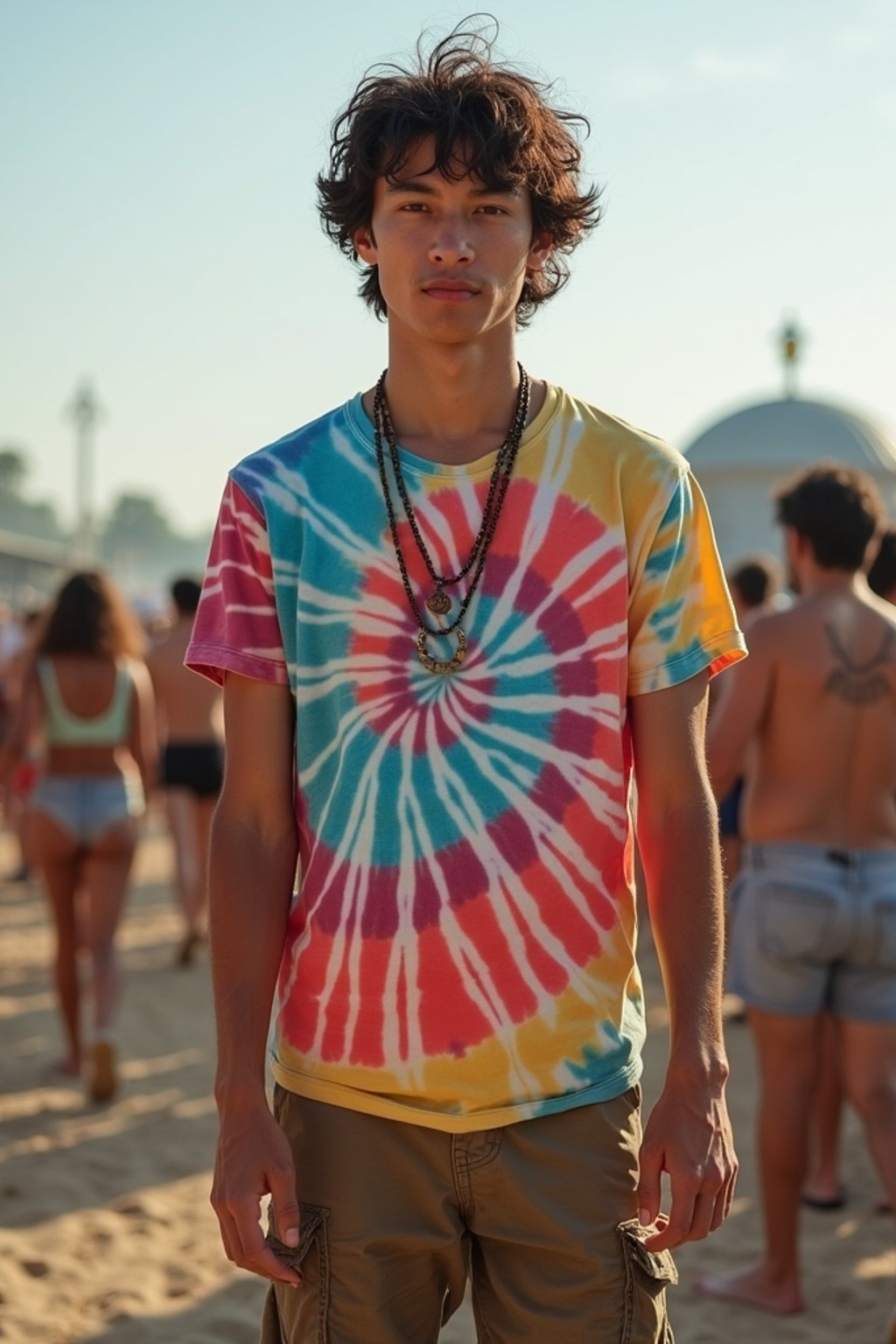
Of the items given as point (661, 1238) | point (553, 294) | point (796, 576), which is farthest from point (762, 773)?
point (661, 1238)

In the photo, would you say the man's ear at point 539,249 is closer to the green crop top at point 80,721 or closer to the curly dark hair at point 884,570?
the curly dark hair at point 884,570

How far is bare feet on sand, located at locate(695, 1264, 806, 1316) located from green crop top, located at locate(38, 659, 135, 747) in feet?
11.2

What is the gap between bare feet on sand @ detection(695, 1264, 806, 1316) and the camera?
455cm

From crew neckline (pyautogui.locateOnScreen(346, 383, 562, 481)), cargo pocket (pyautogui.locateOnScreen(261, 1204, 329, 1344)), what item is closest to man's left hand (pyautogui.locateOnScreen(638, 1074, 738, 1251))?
cargo pocket (pyautogui.locateOnScreen(261, 1204, 329, 1344))

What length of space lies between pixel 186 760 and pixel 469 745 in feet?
24.5

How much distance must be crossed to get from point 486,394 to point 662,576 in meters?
0.36

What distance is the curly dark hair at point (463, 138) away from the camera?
83.6 inches

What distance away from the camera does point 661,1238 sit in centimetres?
201

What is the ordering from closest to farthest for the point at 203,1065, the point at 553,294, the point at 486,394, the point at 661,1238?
the point at 661,1238 < the point at 486,394 < the point at 553,294 < the point at 203,1065

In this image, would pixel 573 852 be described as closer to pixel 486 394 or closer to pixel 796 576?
pixel 486 394

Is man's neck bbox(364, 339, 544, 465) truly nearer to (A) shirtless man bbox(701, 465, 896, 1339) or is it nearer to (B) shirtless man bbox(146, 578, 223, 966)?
(A) shirtless man bbox(701, 465, 896, 1339)

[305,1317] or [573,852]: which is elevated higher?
[573,852]

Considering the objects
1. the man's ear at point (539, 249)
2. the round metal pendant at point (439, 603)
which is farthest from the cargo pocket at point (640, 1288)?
the man's ear at point (539, 249)

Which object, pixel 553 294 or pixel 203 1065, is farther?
pixel 203 1065
